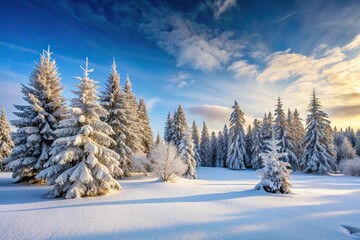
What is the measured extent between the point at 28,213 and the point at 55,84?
1586cm

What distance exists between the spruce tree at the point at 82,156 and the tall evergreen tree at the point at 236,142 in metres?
33.4

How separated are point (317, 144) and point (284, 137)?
7403 mm

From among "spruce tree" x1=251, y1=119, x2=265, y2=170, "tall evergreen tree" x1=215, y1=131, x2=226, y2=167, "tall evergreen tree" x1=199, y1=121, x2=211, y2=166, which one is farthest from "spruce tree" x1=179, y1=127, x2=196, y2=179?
"tall evergreen tree" x1=199, y1=121, x2=211, y2=166

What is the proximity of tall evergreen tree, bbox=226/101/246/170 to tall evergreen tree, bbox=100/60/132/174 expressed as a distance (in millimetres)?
25626

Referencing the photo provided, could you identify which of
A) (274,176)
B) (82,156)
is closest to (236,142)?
(274,176)

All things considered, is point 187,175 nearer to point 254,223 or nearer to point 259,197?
point 259,197

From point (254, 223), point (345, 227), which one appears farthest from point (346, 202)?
point (254, 223)

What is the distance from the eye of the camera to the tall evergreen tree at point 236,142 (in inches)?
1769

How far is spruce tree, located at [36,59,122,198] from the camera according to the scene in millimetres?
13812

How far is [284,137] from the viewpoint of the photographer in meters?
41.9

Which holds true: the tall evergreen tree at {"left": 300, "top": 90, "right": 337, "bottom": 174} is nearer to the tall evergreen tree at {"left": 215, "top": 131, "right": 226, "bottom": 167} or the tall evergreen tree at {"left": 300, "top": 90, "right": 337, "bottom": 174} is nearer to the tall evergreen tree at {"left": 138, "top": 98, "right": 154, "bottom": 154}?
the tall evergreen tree at {"left": 138, "top": 98, "right": 154, "bottom": 154}

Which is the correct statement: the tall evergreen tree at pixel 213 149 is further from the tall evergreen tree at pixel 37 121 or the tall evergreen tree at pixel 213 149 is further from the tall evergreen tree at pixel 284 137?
the tall evergreen tree at pixel 37 121

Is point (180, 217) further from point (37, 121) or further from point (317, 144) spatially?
point (317, 144)

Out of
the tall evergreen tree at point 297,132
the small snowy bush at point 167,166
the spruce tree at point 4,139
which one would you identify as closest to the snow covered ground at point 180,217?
the small snowy bush at point 167,166
